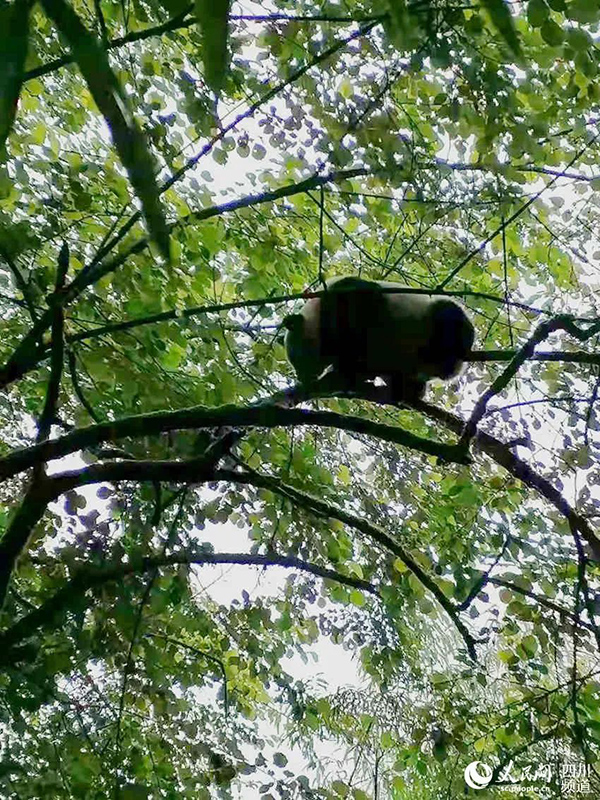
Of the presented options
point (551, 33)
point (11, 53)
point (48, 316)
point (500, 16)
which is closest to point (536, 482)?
point (551, 33)

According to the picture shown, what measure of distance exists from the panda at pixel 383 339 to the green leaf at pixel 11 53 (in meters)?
2.79

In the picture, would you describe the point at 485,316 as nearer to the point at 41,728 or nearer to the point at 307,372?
the point at 307,372

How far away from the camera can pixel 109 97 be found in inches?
20.7

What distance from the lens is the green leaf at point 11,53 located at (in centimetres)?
48

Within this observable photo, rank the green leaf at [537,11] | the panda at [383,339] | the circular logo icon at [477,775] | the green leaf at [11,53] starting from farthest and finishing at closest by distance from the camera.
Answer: the panda at [383,339] < the circular logo icon at [477,775] < the green leaf at [537,11] < the green leaf at [11,53]

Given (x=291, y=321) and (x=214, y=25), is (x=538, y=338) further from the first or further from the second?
(x=214, y=25)

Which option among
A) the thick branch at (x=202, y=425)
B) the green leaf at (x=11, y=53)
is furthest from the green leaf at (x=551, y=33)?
the green leaf at (x=11, y=53)

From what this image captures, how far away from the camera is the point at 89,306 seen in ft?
9.18

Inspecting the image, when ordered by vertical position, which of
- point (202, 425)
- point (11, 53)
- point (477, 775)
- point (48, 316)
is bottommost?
point (11, 53)

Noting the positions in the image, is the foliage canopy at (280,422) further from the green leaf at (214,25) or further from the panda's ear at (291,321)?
the green leaf at (214,25)

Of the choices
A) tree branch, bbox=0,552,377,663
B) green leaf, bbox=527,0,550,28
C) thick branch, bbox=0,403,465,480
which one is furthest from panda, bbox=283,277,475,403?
green leaf, bbox=527,0,550,28

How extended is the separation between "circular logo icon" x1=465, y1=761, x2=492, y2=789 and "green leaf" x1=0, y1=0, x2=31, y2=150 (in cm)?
268

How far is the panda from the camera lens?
337 cm

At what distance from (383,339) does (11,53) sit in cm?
299
